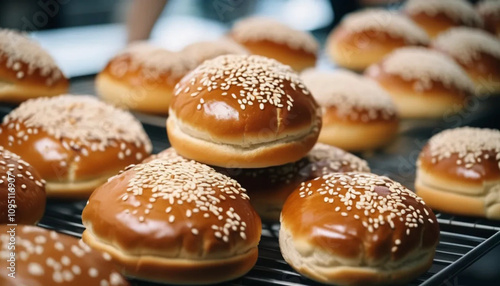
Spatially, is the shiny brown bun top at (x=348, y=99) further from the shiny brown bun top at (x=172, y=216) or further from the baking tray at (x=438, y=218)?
the shiny brown bun top at (x=172, y=216)

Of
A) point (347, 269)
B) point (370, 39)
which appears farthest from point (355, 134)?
point (347, 269)

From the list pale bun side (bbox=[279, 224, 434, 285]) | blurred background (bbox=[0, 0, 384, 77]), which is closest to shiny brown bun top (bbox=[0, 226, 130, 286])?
pale bun side (bbox=[279, 224, 434, 285])

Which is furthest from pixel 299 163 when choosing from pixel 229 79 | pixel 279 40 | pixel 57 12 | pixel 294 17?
pixel 294 17

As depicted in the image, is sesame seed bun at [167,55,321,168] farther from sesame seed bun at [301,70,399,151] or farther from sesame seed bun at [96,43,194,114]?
sesame seed bun at [96,43,194,114]

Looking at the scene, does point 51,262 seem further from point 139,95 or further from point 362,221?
point 139,95

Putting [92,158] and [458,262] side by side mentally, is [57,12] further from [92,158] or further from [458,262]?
[458,262]
